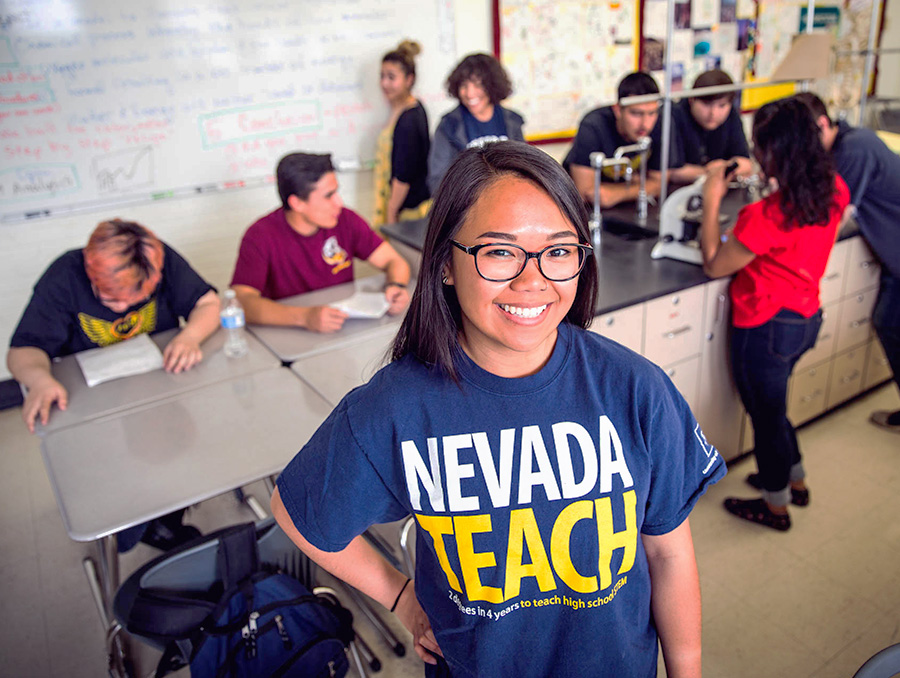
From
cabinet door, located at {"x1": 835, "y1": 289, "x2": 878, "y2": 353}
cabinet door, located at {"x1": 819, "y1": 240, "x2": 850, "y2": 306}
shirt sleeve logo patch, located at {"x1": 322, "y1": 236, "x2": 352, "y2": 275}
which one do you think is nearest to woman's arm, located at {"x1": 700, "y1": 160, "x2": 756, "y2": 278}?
cabinet door, located at {"x1": 819, "y1": 240, "x2": 850, "y2": 306}

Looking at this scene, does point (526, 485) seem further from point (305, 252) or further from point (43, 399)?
point (305, 252)

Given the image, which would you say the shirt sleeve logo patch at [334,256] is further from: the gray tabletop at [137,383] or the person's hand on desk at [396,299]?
the gray tabletop at [137,383]

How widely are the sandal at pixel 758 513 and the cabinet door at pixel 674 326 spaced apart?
55 cm

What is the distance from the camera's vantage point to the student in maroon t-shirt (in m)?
2.35

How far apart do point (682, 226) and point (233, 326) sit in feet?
5.35

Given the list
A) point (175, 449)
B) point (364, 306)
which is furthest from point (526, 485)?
point (364, 306)

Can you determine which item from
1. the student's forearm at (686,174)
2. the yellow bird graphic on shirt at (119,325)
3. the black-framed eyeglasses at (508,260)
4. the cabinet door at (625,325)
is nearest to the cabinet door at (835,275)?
the cabinet door at (625,325)

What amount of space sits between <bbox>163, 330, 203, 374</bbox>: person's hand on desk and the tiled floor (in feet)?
2.48

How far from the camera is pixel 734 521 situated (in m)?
2.35

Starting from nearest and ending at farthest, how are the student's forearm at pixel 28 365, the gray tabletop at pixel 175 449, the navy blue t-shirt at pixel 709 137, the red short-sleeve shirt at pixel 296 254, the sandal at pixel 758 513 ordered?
the gray tabletop at pixel 175 449 → the student's forearm at pixel 28 365 → the sandal at pixel 758 513 → the red short-sleeve shirt at pixel 296 254 → the navy blue t-shirt at pixel 709 137

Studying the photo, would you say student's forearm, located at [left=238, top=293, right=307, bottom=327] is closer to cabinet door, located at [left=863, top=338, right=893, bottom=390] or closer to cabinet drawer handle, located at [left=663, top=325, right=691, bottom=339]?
cabinet drawer handle, located at [left=663, top=325, right=691, bottom=339]

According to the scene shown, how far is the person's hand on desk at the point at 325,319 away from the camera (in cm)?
222

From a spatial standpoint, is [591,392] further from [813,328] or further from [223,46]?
[223,46]

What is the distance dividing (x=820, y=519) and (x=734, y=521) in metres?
0.30
